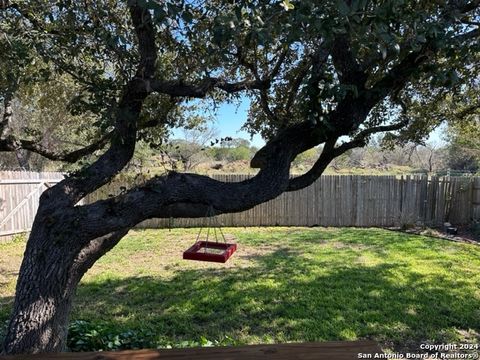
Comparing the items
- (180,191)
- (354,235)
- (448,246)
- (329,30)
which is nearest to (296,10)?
(329,30)

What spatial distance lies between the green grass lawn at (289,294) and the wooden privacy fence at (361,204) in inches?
112

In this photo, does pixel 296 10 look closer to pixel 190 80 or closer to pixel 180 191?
pixel 180 191

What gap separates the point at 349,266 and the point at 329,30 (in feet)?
17.2

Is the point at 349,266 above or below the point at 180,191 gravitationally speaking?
below

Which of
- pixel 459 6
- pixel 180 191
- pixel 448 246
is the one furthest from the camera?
pixel 448 246

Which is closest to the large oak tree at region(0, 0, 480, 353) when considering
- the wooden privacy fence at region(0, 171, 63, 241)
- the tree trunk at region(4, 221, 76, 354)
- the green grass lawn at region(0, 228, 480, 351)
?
the tree trunk at region(4, 221, 76, 354)

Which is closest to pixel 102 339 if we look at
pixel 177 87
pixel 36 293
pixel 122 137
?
pixel 36 293

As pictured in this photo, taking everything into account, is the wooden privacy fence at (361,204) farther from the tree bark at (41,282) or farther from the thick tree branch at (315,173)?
the tree bark at (41,282)

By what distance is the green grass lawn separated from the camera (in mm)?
3795

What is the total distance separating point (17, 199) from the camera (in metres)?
8.72

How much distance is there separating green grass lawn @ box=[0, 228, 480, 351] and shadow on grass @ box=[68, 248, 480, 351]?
12mm

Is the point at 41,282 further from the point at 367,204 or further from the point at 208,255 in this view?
the point at 367,204

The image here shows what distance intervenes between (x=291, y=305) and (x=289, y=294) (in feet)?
1.26

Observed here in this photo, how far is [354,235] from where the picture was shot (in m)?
9.21
